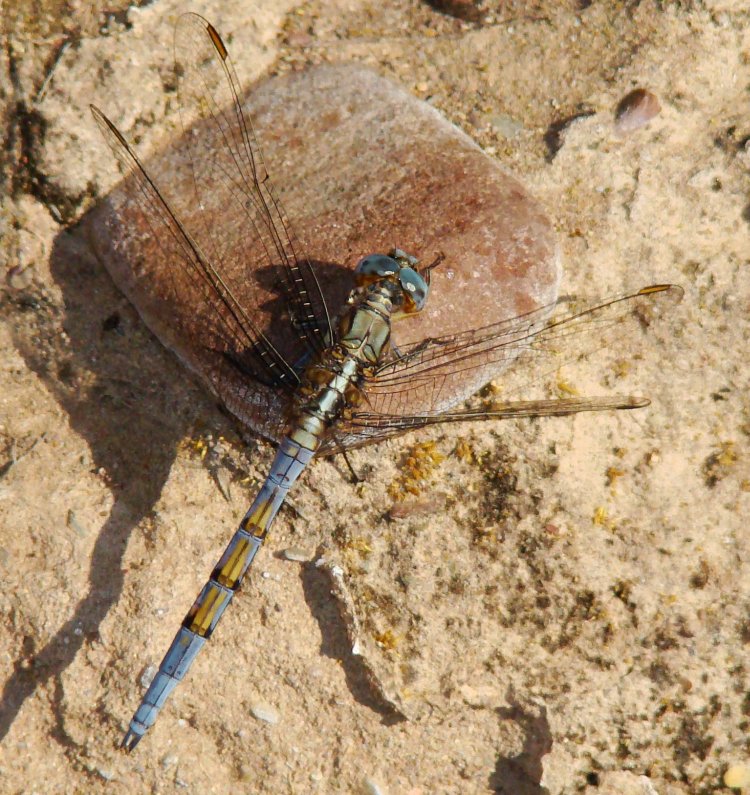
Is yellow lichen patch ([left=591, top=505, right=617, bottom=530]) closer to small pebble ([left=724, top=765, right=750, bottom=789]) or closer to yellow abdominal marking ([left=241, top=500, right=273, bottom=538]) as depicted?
small pebble ([left=724, top=765, right=750, bottom=789])

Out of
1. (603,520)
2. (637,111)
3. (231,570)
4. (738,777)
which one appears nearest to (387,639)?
(231,570)

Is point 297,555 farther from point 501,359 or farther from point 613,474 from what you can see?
point 613,474

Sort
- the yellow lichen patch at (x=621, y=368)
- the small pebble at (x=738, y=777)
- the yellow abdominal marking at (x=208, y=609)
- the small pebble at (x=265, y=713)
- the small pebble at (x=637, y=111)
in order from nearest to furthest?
the small pebble at (x=738, y=777) < the yellow abdominal marking at (x=208, y=609) < the small pebble at (x=265, y=713) < the yellow lichen patch at (x=621, y=368) < the small pebble at (x=637, y=111)

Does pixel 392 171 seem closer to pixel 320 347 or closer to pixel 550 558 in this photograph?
pixel 320 347

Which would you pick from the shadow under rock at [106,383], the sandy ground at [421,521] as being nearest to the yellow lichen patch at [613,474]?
the sandy ground at [421,521]

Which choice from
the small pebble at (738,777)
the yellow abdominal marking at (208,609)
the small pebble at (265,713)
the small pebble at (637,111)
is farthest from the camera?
the small pebble at (637,111)

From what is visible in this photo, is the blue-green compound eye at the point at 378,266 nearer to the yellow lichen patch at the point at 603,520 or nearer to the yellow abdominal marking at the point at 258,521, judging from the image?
the yellow abdominal marking at the point at 258,521
